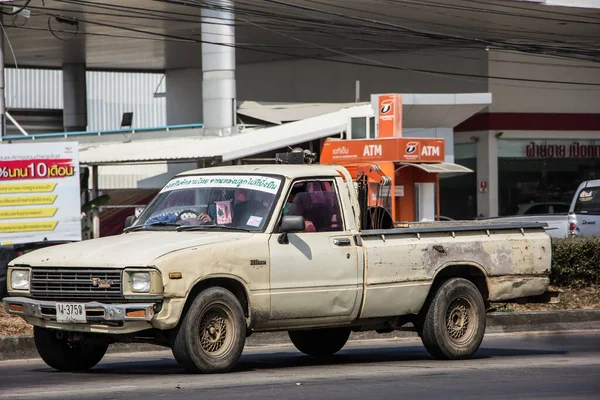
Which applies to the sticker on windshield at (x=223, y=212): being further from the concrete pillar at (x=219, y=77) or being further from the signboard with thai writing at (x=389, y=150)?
the concrete pillar at (x=219, y=77)

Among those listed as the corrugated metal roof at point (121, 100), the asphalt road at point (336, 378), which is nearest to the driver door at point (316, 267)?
the asphalt road at point (336, 378)

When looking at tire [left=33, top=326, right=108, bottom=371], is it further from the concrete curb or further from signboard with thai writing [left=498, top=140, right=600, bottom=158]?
signboard with thai writing [left=498, top=140, right=600, bottom=158]

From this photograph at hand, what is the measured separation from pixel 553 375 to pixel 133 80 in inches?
1927

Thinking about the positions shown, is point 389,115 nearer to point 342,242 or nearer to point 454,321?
point 454,321

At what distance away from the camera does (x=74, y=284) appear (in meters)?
9.31

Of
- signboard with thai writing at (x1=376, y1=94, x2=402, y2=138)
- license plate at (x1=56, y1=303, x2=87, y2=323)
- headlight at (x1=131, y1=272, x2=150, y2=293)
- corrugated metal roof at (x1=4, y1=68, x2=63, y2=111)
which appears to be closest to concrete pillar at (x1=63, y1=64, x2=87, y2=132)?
corrugated metal roof at (x1=4, y1=68, x2=63, y2=111)

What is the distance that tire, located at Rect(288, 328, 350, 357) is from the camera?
38.8 feet

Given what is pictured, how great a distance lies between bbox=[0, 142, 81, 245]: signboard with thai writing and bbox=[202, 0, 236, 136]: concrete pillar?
15825mm

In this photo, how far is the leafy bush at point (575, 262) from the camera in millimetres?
17219

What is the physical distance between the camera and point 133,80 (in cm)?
5688

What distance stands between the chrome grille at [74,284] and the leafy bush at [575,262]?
9684 mm

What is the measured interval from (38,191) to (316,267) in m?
9.09

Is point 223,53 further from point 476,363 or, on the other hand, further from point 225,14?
point 476,363

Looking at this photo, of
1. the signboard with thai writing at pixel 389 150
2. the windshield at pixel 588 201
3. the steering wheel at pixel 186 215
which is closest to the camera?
the steering wheel at pixel 186 215
